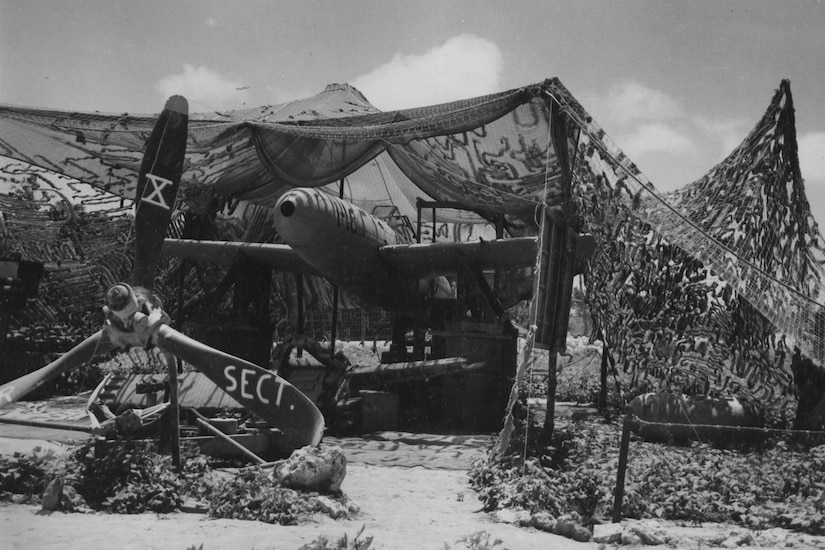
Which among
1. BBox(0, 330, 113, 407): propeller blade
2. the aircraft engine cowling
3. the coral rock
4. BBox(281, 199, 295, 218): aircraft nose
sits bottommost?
the coral rock

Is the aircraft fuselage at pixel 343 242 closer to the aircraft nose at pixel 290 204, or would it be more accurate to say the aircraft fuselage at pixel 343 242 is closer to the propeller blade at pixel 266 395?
the aircraft nose at pixel 290 204

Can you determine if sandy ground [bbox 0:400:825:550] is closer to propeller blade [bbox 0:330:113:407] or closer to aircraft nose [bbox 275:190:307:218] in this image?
propeller blade [bbox 0:330:113:407]

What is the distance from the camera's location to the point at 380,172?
16.0m

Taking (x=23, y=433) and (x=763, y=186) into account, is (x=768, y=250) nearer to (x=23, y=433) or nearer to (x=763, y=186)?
(x=763, y=186)

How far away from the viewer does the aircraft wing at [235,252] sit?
46.0 feet

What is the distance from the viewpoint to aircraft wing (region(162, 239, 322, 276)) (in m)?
14.0

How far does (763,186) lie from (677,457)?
3.90 meters

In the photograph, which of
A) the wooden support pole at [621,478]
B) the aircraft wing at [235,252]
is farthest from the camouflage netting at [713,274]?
the aircraft wing at [235,252]

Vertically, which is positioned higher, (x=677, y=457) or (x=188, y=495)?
(x=677, y=457)

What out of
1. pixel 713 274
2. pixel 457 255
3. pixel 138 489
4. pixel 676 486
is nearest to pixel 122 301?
pixel 138 489

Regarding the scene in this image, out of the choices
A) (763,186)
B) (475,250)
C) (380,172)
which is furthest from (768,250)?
(380,172)

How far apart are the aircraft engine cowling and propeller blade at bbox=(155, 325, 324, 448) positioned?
5405mm

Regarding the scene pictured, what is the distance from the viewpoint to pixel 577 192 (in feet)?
30.0

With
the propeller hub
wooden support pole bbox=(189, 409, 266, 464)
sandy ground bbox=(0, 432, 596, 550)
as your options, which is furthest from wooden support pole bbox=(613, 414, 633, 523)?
the propeller hub
